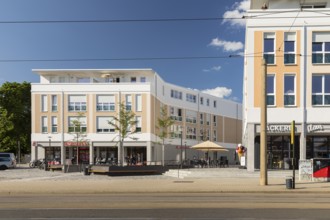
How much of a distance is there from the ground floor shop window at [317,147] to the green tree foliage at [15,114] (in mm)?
50152

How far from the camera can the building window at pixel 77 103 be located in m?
65.3

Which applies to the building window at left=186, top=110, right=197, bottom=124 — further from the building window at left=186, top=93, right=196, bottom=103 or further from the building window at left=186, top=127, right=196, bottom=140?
the building window at left=186, top=93, right=196, bottom=103

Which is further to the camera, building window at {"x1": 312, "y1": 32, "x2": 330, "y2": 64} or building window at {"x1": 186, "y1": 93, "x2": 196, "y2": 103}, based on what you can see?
building window at {"x1": 186, "y1": 93, "x2": 196, "y2": 103}

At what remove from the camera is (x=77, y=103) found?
2576 inches

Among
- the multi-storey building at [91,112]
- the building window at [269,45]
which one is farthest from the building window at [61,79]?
the building window at [269,45]

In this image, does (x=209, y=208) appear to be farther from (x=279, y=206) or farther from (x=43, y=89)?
(x=43, y=89)

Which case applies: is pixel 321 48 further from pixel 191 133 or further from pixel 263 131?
pixel 191 133

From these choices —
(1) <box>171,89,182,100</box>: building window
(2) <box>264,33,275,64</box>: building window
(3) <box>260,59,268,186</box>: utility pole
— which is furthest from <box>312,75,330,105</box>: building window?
(1) <box>171,89,182,100</box>: building window

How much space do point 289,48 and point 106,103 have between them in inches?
1474

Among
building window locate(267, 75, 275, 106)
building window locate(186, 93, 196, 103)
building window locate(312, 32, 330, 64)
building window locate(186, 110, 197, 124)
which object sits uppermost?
building window locate(312, 32, 330, 64)

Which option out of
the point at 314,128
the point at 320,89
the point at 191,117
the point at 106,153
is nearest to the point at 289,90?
the point at 320,89

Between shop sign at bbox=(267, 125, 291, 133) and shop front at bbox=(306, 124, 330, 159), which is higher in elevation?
shop sign at bbox=(267, 125, 291, 133)

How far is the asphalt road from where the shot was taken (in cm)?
1198

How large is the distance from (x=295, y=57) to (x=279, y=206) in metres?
20.2
